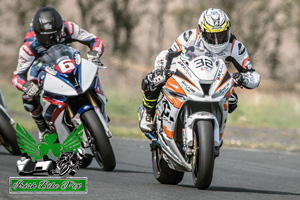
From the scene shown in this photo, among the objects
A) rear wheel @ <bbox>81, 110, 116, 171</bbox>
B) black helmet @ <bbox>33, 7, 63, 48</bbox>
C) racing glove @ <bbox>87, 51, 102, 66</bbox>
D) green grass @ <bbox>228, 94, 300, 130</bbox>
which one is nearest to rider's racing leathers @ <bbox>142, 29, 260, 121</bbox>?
rear wheel @ <bbox>81, 110, 116, 171</bbox>

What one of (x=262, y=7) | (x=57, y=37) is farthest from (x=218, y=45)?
(x=262, y=7)

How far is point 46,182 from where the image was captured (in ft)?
19.6

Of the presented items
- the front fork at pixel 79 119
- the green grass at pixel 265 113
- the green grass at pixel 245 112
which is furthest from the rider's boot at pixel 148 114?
the green grass at pixel 265 113

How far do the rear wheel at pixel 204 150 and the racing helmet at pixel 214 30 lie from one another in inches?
41.9

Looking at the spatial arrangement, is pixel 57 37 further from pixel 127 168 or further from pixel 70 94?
pixel 127 168

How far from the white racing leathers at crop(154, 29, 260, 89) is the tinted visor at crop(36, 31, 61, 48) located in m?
1.22

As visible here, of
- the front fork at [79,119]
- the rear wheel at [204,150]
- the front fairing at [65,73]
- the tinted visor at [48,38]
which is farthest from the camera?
the tinted visor at [48,38]

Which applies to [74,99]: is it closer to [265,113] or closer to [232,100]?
[232,100]

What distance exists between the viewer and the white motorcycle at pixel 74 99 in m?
7.07

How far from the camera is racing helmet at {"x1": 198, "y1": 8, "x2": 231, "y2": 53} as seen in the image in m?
6.87

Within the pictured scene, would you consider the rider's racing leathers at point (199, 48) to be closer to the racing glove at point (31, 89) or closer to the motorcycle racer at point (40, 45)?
the motorcycle racer at point (40, 45)

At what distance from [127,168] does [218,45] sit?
8.72 ft
